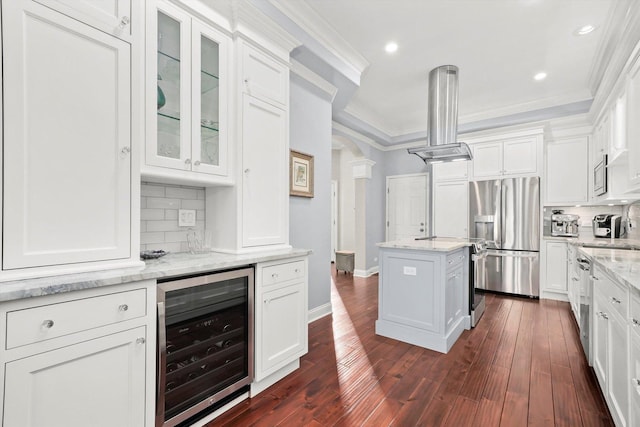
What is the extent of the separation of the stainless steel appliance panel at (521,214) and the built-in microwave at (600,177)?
0.61m

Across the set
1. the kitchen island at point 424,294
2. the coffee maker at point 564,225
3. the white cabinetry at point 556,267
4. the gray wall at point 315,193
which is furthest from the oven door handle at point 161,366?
the coffee maker at point 564,225

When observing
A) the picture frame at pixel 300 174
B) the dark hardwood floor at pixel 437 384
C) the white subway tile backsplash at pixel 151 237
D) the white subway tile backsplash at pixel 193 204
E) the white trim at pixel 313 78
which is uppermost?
the white trim at pixel 313 78

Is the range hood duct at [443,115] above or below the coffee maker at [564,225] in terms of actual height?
above

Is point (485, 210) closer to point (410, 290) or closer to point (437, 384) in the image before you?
point (410, 290)

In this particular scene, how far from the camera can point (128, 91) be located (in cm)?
147

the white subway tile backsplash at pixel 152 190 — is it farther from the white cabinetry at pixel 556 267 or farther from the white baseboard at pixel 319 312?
the white cabinetry at pixel 556 267

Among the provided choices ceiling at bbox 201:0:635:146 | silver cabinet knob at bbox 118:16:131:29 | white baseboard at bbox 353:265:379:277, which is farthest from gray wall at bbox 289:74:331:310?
white baseboard at bbox 353:265:379:277

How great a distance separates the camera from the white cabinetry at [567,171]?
426 centimetres

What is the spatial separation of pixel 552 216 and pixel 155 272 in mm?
5338

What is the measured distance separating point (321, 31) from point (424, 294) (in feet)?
8.83

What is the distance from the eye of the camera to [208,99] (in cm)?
197

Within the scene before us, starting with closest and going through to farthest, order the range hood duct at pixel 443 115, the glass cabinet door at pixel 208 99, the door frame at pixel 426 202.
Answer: the glass cabinet door at pixel 208 99 < the range hood duct at pixel 443 115 < the door frame at pixel 426 202

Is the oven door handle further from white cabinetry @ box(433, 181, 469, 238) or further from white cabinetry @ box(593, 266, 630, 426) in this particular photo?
white cabinetry @ box(433, 181, 469, 238)

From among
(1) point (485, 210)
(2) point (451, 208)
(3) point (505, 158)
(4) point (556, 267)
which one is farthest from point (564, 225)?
(2) point (451, 208)
